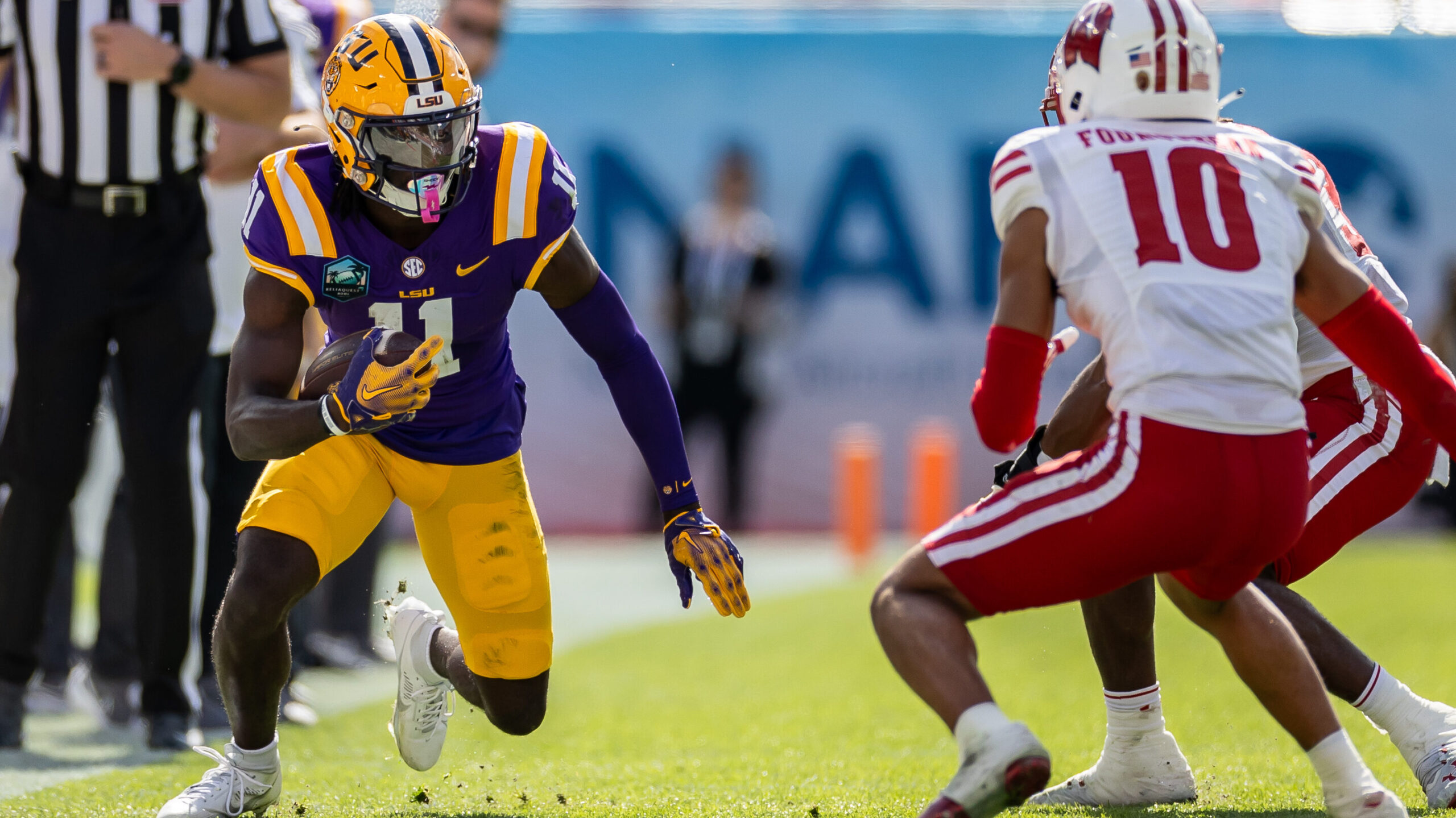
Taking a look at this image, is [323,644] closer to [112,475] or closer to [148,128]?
[112,475]

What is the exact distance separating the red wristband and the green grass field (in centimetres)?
95

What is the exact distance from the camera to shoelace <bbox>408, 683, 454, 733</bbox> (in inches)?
146

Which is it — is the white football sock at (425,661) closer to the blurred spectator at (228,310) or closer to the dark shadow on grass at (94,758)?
the dark shadow on grass at (94,758)

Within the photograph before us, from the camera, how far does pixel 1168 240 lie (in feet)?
8.46

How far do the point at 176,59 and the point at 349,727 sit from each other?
2.04 m

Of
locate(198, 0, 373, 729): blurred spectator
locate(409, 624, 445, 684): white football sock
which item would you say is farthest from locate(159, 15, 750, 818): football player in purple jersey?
locate(198, 0, 373, 729): blurred spectator

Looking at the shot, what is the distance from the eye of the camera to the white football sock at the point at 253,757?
10.6 feet

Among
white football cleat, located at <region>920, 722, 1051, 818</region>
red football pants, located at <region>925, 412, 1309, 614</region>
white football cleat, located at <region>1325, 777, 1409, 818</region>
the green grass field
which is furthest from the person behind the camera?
the green grass field

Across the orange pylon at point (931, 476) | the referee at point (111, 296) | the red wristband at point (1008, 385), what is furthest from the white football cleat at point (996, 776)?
the orange pylon at point (931, 476)

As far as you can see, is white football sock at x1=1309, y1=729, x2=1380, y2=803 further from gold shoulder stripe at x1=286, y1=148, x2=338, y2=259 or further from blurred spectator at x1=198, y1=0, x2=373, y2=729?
blurred spectator at x1=198, y1=0, x2=373, y2=729

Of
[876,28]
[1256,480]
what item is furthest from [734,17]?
[1256,480]

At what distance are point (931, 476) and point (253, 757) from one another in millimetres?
6263

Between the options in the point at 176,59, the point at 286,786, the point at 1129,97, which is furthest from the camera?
the point at 176,59

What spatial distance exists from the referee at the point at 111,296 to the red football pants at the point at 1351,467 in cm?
294
